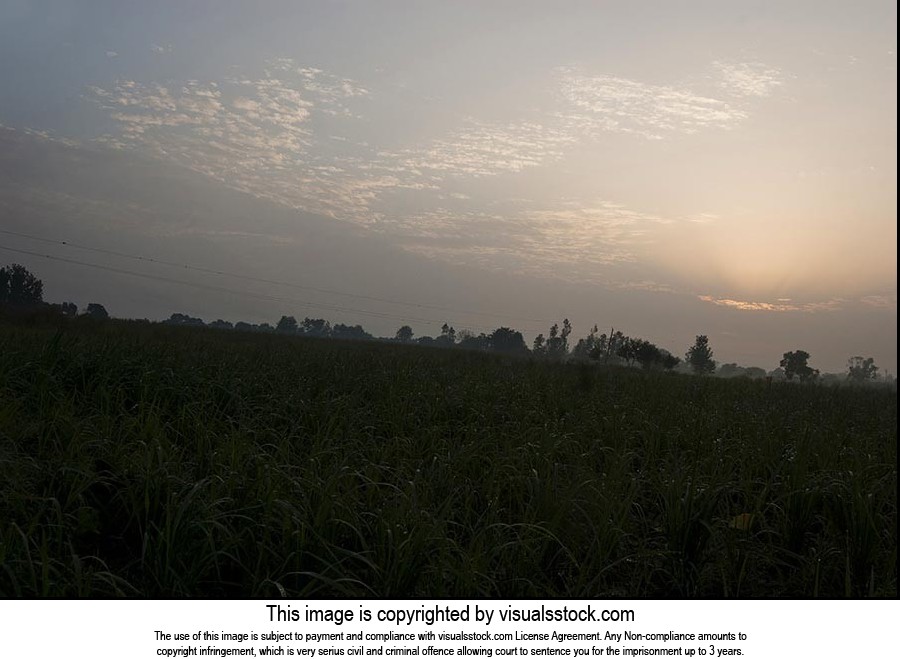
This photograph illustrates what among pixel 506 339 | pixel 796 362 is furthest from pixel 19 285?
pixel 796 362

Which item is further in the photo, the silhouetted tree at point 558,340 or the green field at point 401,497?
the silhouetted tree at point 558,340

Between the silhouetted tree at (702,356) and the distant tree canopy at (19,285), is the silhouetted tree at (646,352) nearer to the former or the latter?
the silhouetted tree at (702,356)

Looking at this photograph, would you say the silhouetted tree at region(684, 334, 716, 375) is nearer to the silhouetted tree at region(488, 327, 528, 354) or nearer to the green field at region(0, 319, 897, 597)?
the silhouetted tree at region(488, 327, 528, 354)

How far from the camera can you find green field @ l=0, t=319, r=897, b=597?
9.82 feet

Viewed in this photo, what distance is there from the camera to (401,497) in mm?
Answer: 4109

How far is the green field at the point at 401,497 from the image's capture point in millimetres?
2992

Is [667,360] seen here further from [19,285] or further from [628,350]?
[19,285]

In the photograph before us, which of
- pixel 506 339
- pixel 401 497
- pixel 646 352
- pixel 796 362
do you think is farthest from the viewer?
pixel 506 339

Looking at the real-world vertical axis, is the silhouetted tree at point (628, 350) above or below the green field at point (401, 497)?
above

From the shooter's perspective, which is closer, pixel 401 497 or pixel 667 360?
pixel 401 497

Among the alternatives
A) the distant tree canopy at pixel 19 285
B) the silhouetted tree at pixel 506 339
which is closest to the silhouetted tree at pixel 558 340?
the silhouetted tree at pixel 506 339

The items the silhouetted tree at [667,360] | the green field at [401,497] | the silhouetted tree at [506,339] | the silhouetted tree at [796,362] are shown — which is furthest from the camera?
the silhouetted tree at [506,339]

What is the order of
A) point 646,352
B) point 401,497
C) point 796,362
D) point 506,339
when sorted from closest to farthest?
point 401,497
point 646,352
point 796,362
point 506,339

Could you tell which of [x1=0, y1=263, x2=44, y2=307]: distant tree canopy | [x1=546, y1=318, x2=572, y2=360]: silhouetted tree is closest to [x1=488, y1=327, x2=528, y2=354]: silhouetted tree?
[x1=546, y1=318, x2=572, y2=360]: silhouetted tree
